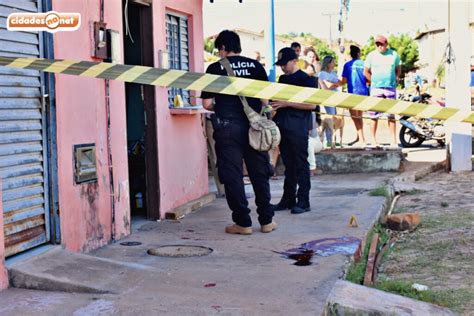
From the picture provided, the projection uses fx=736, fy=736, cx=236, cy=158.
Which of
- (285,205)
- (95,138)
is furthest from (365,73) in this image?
(95,138)

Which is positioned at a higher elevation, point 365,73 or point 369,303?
point 365,73

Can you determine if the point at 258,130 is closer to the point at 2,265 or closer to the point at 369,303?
the point at 369,303

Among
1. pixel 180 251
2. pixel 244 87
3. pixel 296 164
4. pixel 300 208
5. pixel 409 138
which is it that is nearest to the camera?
pixel 244 87

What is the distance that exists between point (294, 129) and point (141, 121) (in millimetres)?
1697

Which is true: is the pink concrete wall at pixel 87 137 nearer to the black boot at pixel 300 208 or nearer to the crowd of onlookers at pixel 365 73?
the black boot at pixel 300 208

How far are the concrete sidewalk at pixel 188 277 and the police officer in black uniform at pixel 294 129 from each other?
77 cm

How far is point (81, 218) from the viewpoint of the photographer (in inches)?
240

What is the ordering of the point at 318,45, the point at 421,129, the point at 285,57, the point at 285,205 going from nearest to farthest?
the point at 285,57 < the point at 285,205 < the point at 421,129 < the point at 318,45

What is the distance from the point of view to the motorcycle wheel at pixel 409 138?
15.4 m

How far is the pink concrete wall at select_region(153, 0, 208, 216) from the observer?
26.2 feet

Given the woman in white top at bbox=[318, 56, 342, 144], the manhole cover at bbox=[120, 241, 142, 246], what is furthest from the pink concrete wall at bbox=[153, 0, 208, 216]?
the woman in white top at bbox=[318, 56, 342, 144]

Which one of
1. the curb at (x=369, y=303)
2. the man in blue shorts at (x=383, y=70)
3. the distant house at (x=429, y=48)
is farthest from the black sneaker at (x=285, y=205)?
the distant house at (x=429, y=48)

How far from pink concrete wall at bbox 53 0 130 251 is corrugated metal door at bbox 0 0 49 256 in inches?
7.5

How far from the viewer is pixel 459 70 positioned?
11.8 meters
